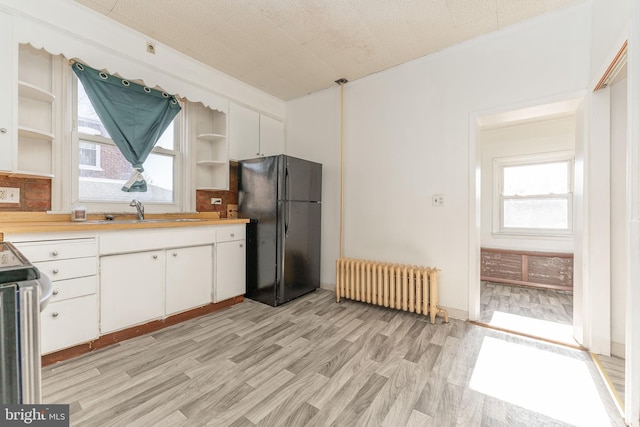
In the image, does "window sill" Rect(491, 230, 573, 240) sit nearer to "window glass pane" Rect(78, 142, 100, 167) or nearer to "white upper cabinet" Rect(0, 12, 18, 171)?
"window glass pane" Rect(78, 142, 100, 167)

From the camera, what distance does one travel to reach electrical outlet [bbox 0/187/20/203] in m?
1.97

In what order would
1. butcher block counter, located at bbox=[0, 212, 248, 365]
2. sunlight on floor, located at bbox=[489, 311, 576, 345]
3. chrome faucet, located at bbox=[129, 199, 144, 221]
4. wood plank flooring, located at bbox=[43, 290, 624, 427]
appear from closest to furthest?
1. wood plank flooring, located at bbox=[43, 290, 624, 427]
2. butcher block counter, located at bbox=[0, 212, 248, 365]
3. sunlight on floor, located at bbox=[489, 311, 576, 345]
4. chrome faucet, located at bbox=[129, 199, 144, 221]

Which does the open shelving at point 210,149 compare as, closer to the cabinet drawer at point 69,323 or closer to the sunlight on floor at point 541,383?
the cabinet drawer at point 69,323

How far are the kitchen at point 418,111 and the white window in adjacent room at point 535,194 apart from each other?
2.22m

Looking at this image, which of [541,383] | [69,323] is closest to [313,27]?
[69,323]

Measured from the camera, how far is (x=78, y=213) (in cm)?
221

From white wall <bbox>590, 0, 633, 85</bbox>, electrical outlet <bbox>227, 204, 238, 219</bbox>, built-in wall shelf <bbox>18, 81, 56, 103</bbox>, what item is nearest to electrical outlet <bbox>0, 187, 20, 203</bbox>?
built-in wall shelf <bbox>18, 81, 56, 103</bbox>

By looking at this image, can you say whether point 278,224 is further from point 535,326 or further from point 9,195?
point 535,326

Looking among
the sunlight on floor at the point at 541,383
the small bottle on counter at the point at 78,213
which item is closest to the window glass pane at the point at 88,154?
the small bottle on counter at the point at 78,213

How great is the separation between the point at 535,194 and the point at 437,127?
251 centimetres

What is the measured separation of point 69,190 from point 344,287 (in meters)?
2.80

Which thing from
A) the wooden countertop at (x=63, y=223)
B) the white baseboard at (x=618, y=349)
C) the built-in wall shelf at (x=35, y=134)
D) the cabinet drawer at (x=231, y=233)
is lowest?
the white baseboard at (x=618, y=349)

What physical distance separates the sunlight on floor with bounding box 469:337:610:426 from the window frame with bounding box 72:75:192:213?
10.5 ft

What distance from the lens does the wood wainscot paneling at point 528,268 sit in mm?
3660
